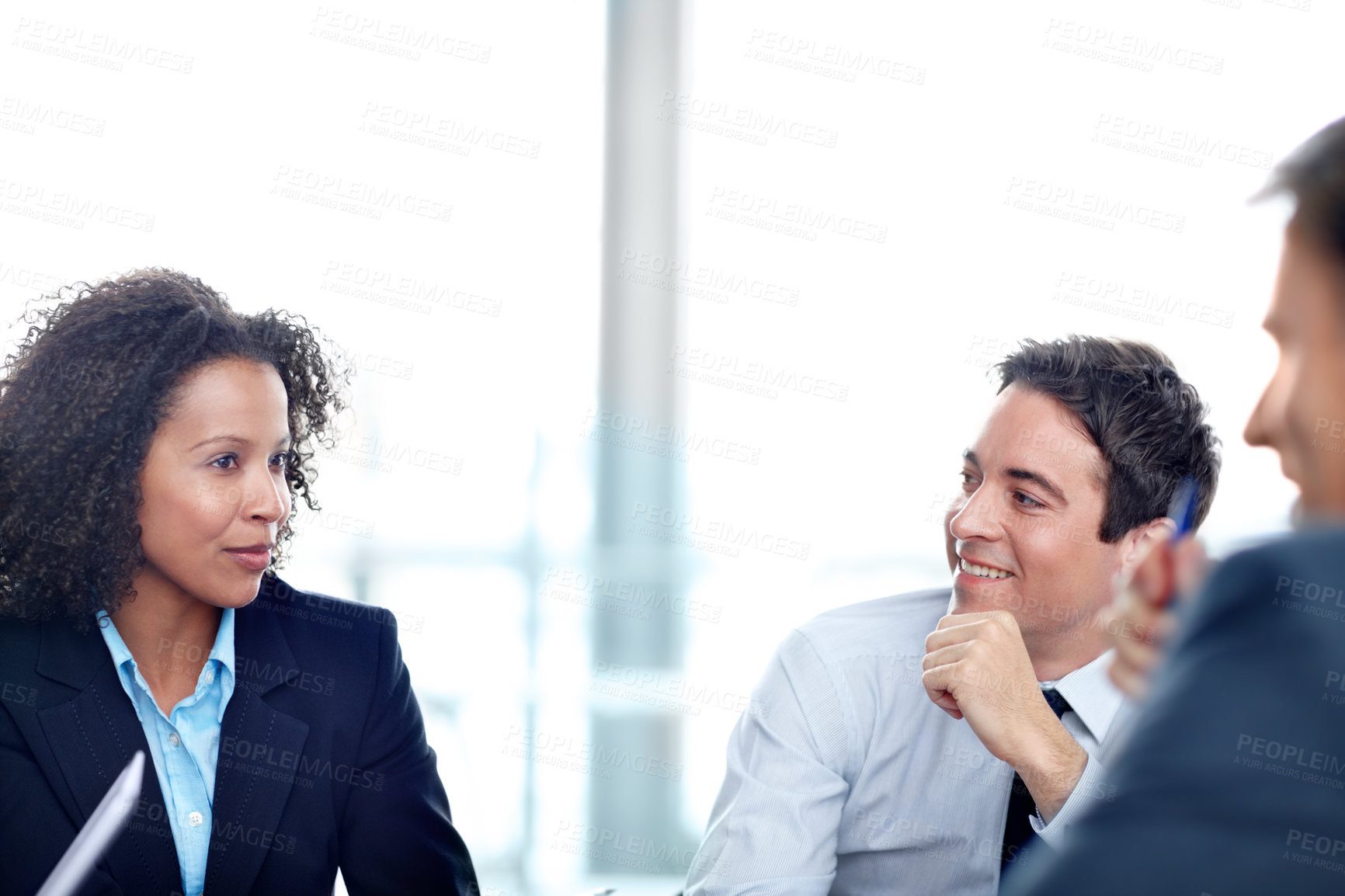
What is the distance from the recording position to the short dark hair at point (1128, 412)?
75.9 inches

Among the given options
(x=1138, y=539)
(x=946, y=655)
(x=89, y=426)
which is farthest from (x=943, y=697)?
(x=89, y=426)

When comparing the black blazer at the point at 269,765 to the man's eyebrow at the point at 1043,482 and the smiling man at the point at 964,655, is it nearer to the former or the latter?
the smiling man at the point at 964,655

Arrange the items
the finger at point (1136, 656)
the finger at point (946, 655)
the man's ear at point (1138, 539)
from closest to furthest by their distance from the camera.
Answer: the finger at point (1136, 656) < the finger at point (946, 655) < the man's ear at point (1138, 539)

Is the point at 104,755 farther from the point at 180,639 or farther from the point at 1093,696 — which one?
the point at 1093,696

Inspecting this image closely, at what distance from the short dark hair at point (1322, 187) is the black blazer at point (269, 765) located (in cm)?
157

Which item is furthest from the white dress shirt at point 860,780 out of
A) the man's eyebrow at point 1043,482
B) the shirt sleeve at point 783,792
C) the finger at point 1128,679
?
the finger at point 1128,679

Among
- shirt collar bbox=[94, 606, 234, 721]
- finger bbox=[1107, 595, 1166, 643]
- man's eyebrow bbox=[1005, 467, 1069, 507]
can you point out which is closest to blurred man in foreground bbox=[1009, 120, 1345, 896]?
finger bbox=[1107, 595, 1166, 643]

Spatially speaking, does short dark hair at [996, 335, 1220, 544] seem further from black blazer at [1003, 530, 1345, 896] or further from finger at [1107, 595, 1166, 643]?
black blazer at [1003, 530, 1345, 896]

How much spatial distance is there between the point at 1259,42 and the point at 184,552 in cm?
405

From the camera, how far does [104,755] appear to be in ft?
5.16

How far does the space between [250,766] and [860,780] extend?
3.32 ft

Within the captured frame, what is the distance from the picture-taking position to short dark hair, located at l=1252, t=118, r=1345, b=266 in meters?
0.64

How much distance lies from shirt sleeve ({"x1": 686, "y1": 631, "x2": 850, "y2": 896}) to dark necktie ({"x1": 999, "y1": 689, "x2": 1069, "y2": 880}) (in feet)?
0.89

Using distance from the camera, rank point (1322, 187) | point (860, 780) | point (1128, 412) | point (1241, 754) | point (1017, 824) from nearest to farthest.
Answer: point (1241, 754), point (1322, 187), point (1017, 824), point (860, 780), point (1128, 412)
